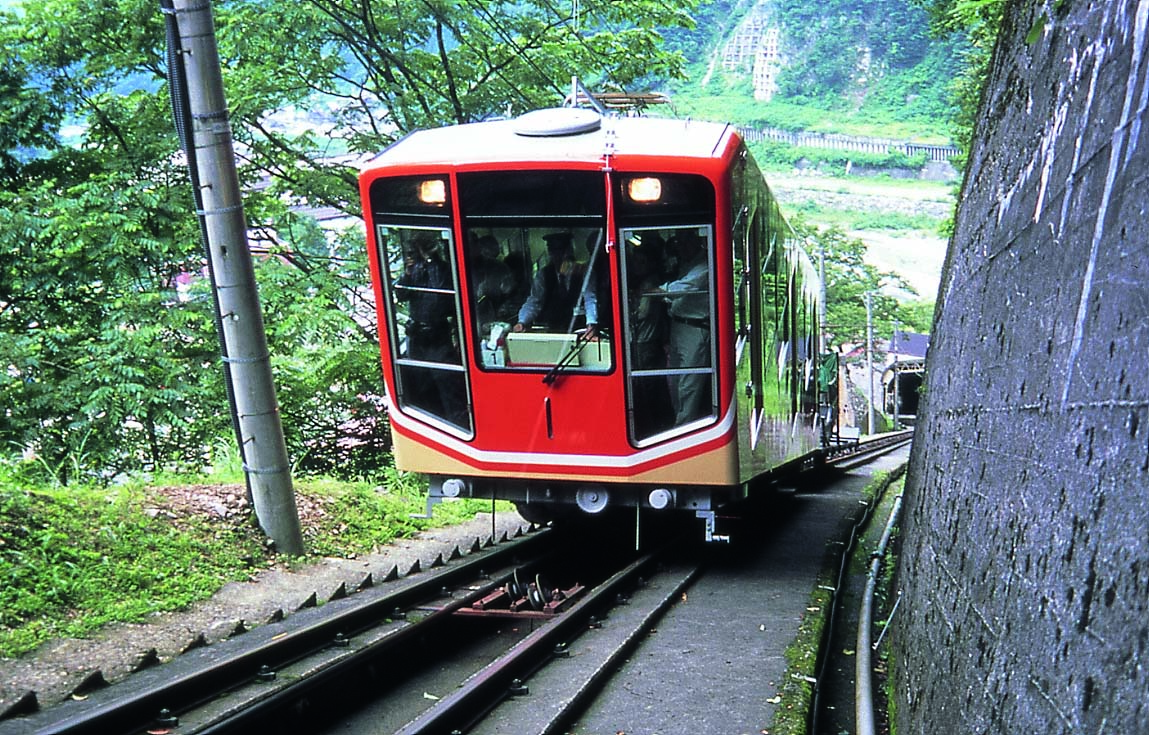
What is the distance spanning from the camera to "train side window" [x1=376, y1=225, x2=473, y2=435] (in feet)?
28.5

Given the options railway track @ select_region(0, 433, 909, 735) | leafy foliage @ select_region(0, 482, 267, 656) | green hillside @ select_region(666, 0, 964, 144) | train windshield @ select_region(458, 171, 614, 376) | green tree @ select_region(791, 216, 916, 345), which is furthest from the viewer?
green hillside @ select_region(666, 0, 964, 144)

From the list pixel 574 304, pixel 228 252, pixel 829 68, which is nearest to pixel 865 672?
pixel 574 304

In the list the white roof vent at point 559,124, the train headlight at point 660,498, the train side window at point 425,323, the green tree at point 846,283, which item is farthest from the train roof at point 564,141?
the green tree at point 846,283

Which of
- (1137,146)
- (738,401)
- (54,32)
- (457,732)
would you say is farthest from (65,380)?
(1137,146)

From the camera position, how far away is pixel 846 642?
7715 millimetres

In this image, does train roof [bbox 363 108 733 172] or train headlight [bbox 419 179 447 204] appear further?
train headlight [bbox 419 179 447 204]

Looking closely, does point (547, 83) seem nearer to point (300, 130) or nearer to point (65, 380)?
point (300, 130)

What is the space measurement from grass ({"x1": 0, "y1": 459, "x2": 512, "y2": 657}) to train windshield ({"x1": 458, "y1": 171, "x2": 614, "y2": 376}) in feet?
7.75

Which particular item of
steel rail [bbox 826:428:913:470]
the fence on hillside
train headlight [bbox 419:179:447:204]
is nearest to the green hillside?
the fence on hillside

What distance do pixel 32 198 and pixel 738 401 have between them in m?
9.23

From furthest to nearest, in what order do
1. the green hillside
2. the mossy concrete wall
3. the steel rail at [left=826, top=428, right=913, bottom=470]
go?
the green hillside → the steel rail at [left=826, top=428, right=913, bottom=470] → the mossy concrete wall

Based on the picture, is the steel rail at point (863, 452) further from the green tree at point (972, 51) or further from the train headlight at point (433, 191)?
the train headlight at point (433, 191)

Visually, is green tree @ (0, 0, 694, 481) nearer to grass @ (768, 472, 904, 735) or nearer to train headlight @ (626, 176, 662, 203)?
train headlight @ (626, 176, 662, 203)

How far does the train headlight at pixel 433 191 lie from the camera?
8.46 m
